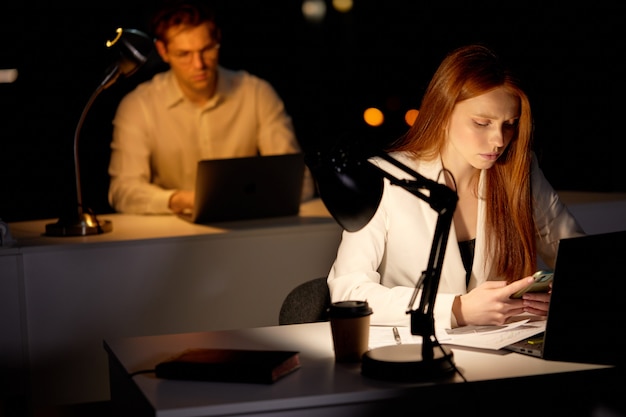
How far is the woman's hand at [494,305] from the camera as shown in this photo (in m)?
2.06

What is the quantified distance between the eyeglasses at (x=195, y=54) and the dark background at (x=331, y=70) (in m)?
0.80

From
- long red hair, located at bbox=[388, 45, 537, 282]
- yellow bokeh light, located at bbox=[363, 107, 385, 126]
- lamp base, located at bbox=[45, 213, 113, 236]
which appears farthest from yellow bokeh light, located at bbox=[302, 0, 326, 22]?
long red hair, located at bbox=[388, 45, 537, 282]

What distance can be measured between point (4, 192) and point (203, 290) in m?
2.46

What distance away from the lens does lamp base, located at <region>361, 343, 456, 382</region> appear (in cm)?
169

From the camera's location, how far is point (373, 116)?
5734 mm

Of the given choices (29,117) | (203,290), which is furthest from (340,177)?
(29,117)

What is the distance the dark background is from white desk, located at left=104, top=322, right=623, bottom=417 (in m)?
2.80

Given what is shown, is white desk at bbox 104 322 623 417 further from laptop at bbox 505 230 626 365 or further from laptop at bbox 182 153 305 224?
laptop at bbox 182 153 305 224

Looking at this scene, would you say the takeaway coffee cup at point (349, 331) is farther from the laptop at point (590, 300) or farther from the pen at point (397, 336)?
the laptop at point (590, 300)

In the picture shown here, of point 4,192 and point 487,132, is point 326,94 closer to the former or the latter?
point 4,192

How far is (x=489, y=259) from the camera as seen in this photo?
2.46 metres

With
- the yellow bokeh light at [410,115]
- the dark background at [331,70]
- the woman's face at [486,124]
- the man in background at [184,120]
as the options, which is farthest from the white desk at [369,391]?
the yellow bokeh light at [410,115]

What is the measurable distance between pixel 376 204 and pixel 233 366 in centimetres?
38

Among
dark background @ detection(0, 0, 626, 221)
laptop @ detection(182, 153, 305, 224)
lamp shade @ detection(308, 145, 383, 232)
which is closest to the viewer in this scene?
lamp shade @ detection(308, 145, 383, 232)
